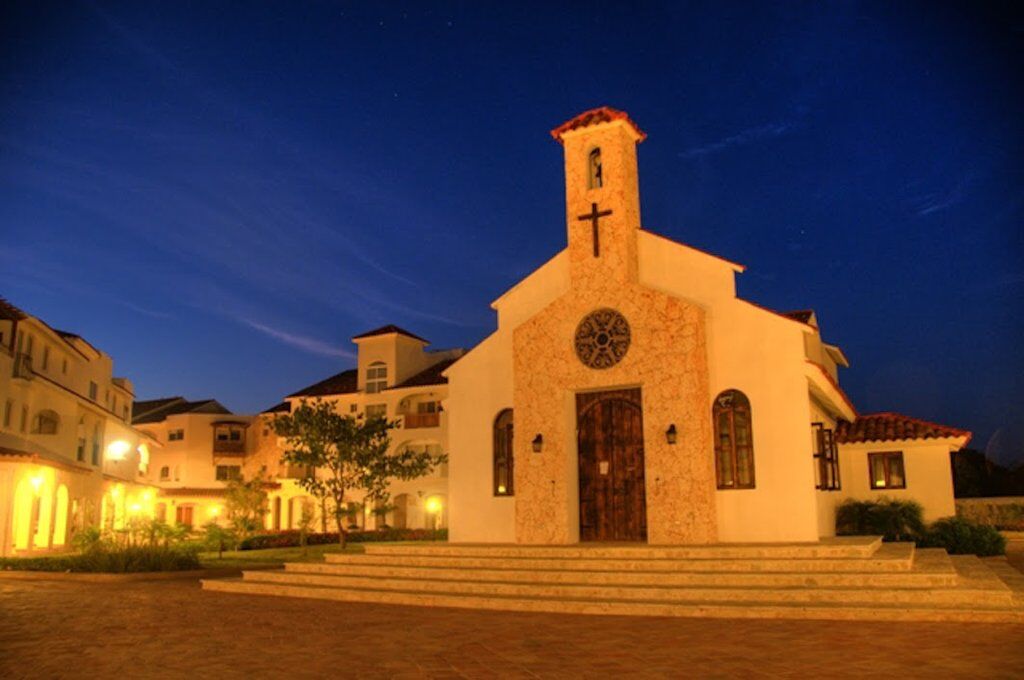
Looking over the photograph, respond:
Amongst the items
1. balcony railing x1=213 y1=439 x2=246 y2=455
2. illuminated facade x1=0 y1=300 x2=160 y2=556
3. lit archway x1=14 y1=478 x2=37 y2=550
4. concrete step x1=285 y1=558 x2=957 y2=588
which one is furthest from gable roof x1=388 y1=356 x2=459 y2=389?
concrete step x1=285 y1=558 x2=957 y2=588

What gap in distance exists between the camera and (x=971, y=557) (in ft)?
59.7

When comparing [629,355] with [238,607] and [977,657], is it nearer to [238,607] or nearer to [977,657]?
[238,607]

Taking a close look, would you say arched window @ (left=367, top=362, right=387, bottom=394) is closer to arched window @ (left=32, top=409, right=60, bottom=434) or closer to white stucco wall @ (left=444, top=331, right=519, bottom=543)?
arched window @ (left=32, top=409, right=60, bottom=434)

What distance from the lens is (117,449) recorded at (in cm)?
4066

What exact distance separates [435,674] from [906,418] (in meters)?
20.8

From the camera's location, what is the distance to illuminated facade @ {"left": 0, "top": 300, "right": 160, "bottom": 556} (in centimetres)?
2842

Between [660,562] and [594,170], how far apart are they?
30.6ft

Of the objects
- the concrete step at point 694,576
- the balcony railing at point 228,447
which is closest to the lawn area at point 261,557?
the concrete step at point 694,576

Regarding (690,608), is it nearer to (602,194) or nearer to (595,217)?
(595,217)

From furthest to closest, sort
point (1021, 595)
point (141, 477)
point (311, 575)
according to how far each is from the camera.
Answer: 1. point (141, 477)
2. point (311, 575)
3. point (1021, 595)

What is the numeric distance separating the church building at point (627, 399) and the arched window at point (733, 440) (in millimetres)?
29

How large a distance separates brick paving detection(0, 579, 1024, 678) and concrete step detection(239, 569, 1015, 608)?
3.47 feet

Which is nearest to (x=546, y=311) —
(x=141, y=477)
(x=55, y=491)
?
(x=55, y=491)

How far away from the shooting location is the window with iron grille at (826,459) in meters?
19.4
